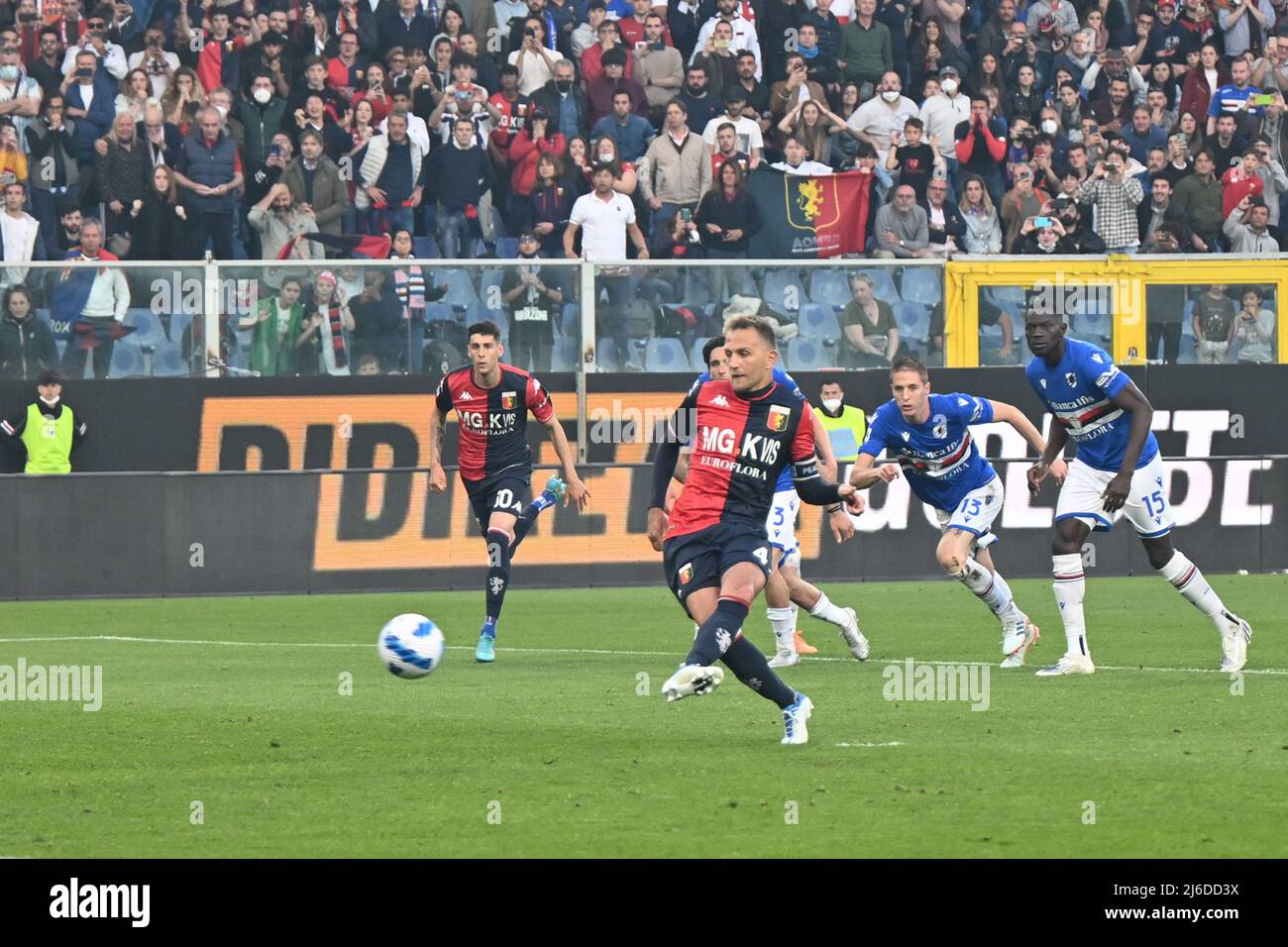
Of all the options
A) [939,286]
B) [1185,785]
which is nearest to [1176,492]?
[939,286]

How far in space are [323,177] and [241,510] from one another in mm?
4244

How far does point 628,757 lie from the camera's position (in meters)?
9.57

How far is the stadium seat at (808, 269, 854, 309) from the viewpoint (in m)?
23.8

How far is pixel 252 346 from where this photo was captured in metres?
23.1

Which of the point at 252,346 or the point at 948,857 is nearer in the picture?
the point at 948,857

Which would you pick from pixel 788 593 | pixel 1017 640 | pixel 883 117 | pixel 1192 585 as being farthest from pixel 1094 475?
pixel 883 117

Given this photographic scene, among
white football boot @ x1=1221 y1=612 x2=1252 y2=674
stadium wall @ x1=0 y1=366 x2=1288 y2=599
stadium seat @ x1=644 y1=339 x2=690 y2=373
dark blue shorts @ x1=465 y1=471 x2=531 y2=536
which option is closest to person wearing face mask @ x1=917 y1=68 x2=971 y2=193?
stadium wall @ x1=0 y1=366 x2=1288 y2=599

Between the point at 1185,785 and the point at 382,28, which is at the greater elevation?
the point at 382,28

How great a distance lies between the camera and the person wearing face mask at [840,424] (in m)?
22.9

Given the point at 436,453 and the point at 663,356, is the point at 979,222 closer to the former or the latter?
the point at 663,356

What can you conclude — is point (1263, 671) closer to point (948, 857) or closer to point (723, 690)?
point (723, 690)

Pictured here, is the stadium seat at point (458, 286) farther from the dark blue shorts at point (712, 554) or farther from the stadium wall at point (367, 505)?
the dark blue shorts at point (712, 554)

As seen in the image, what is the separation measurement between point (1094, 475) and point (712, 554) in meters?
4.58

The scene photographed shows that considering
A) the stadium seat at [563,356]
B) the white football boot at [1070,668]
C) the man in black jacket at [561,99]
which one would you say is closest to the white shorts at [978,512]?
the white football boot at [1070,668]
